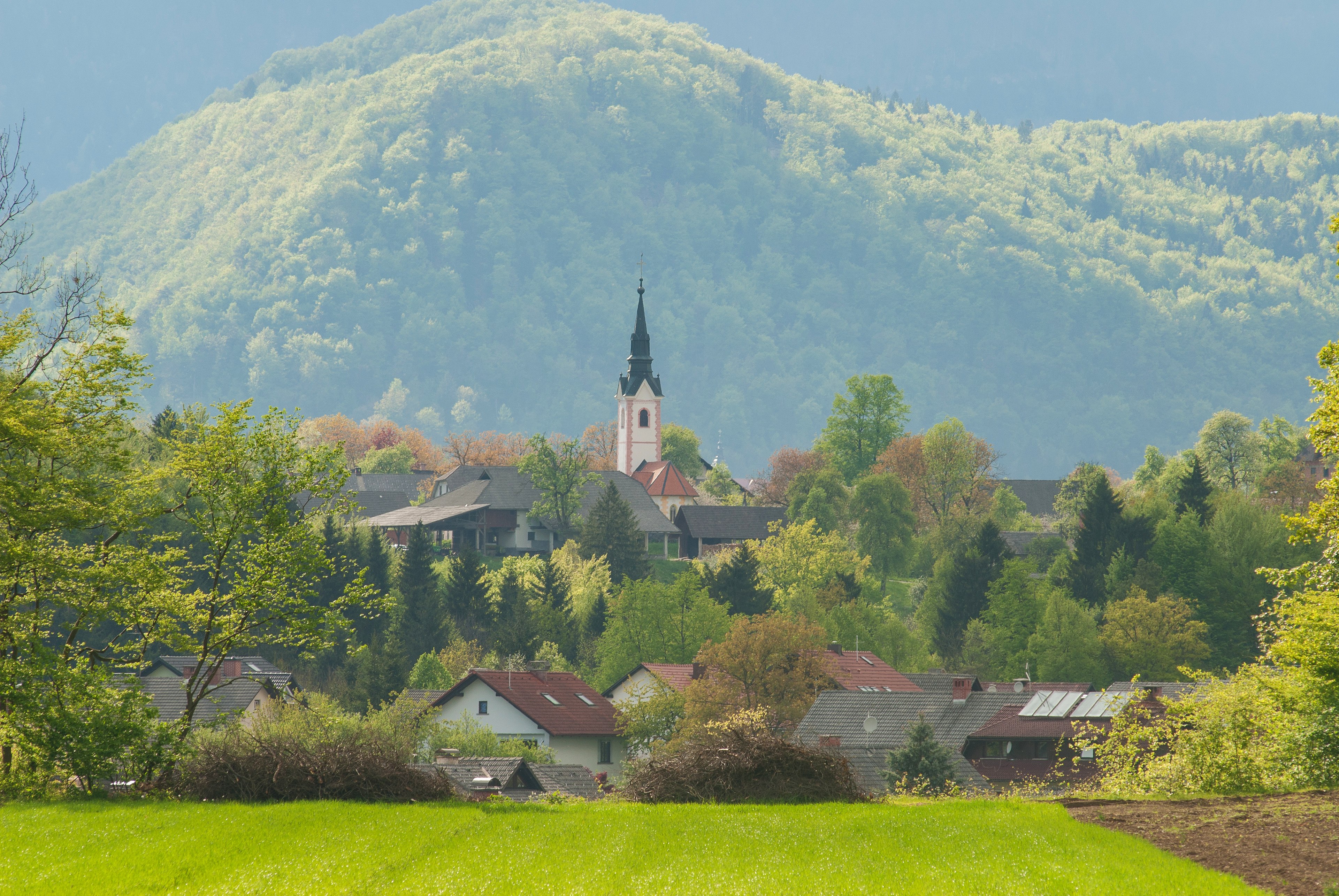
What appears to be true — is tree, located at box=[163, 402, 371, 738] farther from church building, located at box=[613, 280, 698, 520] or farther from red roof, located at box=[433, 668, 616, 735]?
church building, located at box=[613, 280, 698, 520]

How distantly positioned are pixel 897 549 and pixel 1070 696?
54.9 metres

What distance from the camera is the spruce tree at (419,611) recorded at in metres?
82.1

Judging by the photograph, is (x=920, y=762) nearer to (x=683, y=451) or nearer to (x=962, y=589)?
(x=962, y=589)

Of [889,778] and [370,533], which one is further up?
[370,533]

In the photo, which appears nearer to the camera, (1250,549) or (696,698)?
(696,698)

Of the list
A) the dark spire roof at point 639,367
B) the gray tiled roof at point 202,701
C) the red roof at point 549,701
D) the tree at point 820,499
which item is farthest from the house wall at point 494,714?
the dark spire roof at point 639,367

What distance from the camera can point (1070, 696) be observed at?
58.5 m

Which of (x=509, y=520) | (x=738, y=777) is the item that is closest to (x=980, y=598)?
(x=509, y=520)

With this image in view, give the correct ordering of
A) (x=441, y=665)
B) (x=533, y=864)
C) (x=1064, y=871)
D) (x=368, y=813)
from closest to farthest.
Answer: (x=1064, y=871) < (x=533, y=864) < (x=368, y=813) < (x=441, y=665)

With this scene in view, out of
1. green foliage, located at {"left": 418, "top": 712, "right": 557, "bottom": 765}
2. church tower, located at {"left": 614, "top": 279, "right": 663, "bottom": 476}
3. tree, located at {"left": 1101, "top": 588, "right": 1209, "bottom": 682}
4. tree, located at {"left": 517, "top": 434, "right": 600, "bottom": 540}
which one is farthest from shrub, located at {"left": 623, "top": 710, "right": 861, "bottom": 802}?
church tower, located at {"left": 614, "top": 279, "right": 663, "bottom": 476}

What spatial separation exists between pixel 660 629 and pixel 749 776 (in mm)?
62168

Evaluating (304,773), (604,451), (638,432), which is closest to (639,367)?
(638,432)

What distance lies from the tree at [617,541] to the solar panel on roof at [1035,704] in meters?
44.1

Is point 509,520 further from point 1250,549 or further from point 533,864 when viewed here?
point 533,864
